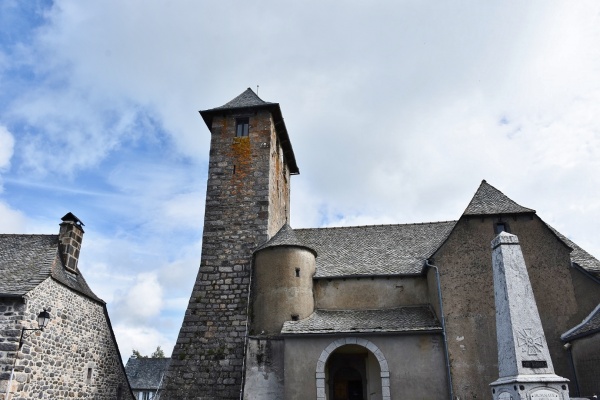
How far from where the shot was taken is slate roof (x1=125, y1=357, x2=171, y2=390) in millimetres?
41531

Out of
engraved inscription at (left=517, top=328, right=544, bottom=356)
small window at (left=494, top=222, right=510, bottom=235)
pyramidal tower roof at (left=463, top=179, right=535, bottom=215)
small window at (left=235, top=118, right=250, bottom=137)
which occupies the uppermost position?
A: small window at (left=235, top=118, right=250, bottom=137)

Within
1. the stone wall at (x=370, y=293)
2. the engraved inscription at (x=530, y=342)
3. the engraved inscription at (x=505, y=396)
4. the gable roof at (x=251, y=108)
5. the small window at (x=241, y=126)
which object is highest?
the gable roof at (x=251, y=108)

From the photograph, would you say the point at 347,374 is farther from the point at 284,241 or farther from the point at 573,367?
the point at 573,367

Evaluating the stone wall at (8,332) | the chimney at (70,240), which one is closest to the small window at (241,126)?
the chimney at (70,240)

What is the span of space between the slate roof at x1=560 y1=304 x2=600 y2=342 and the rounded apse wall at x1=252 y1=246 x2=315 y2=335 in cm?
860

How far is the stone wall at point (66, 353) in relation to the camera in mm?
14570

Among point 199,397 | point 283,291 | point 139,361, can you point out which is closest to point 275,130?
point 283,291

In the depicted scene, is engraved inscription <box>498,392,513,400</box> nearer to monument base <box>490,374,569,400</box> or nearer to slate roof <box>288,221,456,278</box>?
monument base <box>490,374,569,400</box>

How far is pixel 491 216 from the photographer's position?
1648 centimetres

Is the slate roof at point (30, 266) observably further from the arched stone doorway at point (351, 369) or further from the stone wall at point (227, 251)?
the arched stone doorway at point (351, 369)

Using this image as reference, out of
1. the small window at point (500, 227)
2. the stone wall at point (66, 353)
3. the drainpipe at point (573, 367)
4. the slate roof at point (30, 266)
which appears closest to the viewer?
the drainpipe at point (573, 367)

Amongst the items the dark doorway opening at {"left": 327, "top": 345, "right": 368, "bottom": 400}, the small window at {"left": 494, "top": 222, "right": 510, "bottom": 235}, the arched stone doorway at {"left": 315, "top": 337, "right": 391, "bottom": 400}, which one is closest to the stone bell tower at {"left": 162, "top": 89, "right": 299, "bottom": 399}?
the arched stone doorway at {"left": 315, "top": 337, "right": 391, "bottom": 400}

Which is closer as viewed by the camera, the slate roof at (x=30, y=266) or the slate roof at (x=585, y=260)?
the slate roof at (x=30, y=266)

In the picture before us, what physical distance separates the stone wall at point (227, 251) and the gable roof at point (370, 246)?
5.54 feet
